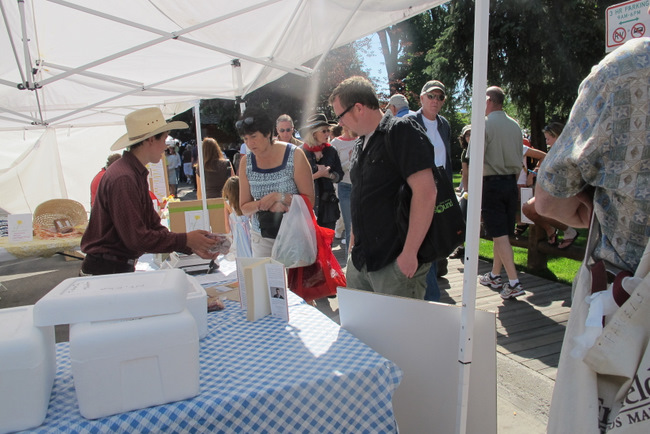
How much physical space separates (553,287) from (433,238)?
311cm

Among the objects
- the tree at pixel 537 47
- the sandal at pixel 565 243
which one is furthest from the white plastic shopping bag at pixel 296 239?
the tree at pixel 537 47

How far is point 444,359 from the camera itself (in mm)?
1747

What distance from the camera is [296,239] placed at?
3.07m

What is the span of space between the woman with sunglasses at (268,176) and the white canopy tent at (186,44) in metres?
0.84

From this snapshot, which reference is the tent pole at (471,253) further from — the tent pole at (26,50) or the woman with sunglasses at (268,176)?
the tent pole at (26,50)

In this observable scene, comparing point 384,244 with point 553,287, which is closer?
point 384,244

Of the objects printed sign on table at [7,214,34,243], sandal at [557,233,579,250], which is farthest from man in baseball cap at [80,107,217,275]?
sandal at [557,233,579,250]

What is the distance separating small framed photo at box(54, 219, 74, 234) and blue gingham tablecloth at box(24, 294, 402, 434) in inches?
153

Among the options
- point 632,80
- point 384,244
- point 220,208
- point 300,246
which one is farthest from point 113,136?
point 632,80

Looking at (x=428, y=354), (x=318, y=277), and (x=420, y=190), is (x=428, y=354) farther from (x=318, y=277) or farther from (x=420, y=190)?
(x=318, y=277)

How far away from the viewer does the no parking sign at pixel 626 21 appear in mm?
2469

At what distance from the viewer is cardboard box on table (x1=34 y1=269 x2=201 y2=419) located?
1.28 metres

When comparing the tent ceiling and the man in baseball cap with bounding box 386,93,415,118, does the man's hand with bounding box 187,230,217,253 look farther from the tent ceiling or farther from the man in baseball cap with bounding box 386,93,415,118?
the man in baseball cap with bounding box 386,93,415,118

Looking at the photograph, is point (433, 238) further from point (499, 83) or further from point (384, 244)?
point (499, 83)
